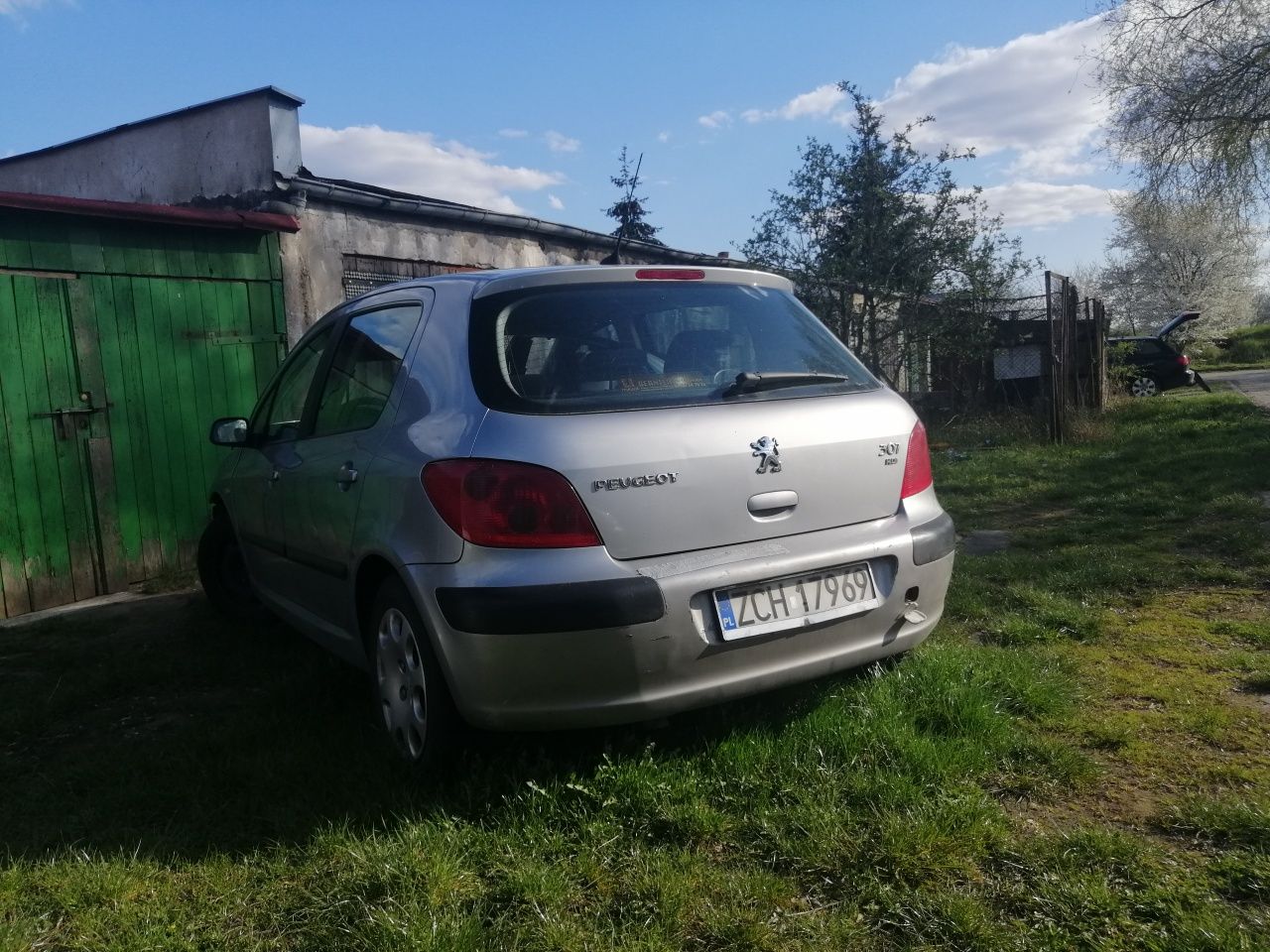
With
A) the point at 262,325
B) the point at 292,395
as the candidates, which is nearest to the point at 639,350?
the point at 292,395

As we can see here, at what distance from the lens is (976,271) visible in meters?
13.2

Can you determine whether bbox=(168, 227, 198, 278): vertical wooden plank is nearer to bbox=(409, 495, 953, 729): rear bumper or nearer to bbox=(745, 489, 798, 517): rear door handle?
bbox=(409, 495, 953, 729): rear bumper

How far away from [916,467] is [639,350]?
1.09 m

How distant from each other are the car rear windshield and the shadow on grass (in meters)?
1.10

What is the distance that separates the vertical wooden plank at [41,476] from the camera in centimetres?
620

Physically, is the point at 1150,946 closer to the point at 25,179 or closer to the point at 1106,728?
the point at 1106,728

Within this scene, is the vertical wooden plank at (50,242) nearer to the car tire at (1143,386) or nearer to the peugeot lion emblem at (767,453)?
the peugeot lion emblem at (767,453)

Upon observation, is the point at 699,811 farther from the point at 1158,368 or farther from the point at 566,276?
the point at 1158,368

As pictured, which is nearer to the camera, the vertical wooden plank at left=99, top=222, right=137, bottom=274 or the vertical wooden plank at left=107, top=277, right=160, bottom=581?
the vertical wooden plank at left=99, top=222, right=137, bottom=274

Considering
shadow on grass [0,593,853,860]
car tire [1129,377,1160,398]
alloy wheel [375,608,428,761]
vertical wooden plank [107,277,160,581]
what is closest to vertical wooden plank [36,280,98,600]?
vertical wooden plank [107,277,160,581]

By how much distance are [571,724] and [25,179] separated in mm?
10480

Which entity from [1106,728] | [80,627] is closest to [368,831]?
[1106,728]

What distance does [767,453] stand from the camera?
10.1ft

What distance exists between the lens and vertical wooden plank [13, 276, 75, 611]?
6203mm
